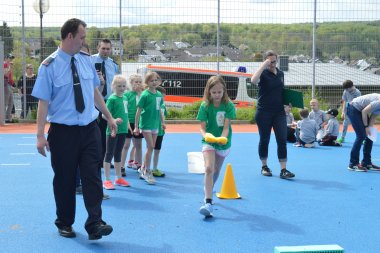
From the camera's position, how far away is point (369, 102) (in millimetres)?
9305

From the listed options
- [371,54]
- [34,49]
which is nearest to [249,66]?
[371,54]

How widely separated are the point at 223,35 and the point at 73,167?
12235 mm

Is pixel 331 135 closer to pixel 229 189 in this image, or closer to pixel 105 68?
pixel 229 189

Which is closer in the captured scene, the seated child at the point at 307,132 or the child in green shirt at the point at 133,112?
the child in green shirt at the point at 133,112

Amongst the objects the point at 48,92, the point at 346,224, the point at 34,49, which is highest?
the point at 34,49

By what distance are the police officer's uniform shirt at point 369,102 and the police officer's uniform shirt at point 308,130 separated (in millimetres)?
3150

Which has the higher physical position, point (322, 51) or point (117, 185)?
point (322, 51)

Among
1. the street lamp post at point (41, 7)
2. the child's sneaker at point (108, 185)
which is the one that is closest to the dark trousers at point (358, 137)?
the child's sneaker at point (108, 185)

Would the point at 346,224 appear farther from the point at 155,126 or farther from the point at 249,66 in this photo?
the point at 249,66

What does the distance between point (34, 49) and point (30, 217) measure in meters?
11.5

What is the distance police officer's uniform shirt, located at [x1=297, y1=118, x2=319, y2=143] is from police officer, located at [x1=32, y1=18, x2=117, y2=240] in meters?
7.88

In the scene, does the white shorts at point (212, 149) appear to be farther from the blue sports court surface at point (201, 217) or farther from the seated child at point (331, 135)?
the seated child at point (331, 135)

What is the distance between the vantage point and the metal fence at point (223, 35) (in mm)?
16391

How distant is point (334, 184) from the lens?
842cm
